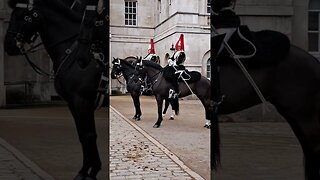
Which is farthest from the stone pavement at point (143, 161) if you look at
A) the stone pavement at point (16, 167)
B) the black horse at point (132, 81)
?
the stone pavement at point (16, 167)

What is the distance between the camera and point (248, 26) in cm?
168

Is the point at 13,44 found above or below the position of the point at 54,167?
above

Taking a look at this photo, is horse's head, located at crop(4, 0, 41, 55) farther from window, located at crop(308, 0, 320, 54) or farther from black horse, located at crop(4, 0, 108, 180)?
window, located at crop(308, 0, 320, 54)

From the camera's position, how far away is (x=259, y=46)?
65.2 inches

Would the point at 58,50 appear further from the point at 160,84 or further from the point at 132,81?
the point at 160,84

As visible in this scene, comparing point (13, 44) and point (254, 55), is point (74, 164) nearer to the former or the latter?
point (13, 44)

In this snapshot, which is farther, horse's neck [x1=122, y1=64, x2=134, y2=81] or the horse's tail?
Answer: horse's neck [x1=122, y1=64, x2=134, y2=81]

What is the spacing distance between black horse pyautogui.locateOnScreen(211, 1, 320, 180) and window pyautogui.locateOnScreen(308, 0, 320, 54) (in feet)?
0.15

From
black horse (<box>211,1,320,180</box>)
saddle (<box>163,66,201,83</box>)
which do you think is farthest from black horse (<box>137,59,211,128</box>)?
black horse (<box>211,1,320,180</box>)

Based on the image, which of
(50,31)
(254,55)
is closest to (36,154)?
(50,31)

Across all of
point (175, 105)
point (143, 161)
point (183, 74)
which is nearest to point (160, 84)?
point (175, 105)

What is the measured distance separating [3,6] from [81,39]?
0.40 meters

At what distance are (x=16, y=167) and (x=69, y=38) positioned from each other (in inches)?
27.5

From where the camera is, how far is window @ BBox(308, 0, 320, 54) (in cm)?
162
